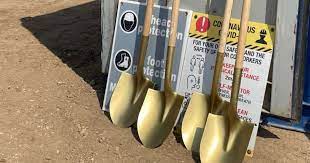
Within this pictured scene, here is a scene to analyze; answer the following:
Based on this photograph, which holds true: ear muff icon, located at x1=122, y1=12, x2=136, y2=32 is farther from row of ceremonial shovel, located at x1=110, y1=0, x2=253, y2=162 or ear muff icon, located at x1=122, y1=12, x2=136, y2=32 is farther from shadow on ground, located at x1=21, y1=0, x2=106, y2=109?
shadow on ground, located at x1=21, y1=0, x2=106, y2=109

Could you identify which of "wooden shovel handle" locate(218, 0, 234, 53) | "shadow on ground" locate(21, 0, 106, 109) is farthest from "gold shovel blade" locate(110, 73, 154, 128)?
"wooden shovel handle" locate(218, 0, 234, 53)

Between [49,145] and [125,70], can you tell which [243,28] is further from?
[49,145]

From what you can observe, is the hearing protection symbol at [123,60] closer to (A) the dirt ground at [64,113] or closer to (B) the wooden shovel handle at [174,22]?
(A) the dirt ground at [64,113]

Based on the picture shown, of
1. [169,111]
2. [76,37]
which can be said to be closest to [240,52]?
[169,111]

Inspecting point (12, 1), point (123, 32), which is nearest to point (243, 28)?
point (123, 32)

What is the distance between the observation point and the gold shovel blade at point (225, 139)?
12.5 ft

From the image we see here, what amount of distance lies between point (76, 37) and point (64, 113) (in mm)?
2452

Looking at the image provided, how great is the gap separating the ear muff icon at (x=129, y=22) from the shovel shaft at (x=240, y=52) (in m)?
1.12

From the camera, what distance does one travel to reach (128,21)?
4.50 m

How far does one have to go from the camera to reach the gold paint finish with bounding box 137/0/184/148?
4.11 metres

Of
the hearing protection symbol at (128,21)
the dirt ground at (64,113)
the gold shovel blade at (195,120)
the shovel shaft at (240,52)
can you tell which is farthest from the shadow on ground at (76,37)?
the shovel shaft at (240,52)

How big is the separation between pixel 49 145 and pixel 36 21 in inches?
154

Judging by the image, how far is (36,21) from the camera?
762cm

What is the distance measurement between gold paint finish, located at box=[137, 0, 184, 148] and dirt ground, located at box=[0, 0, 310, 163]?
0.10m
